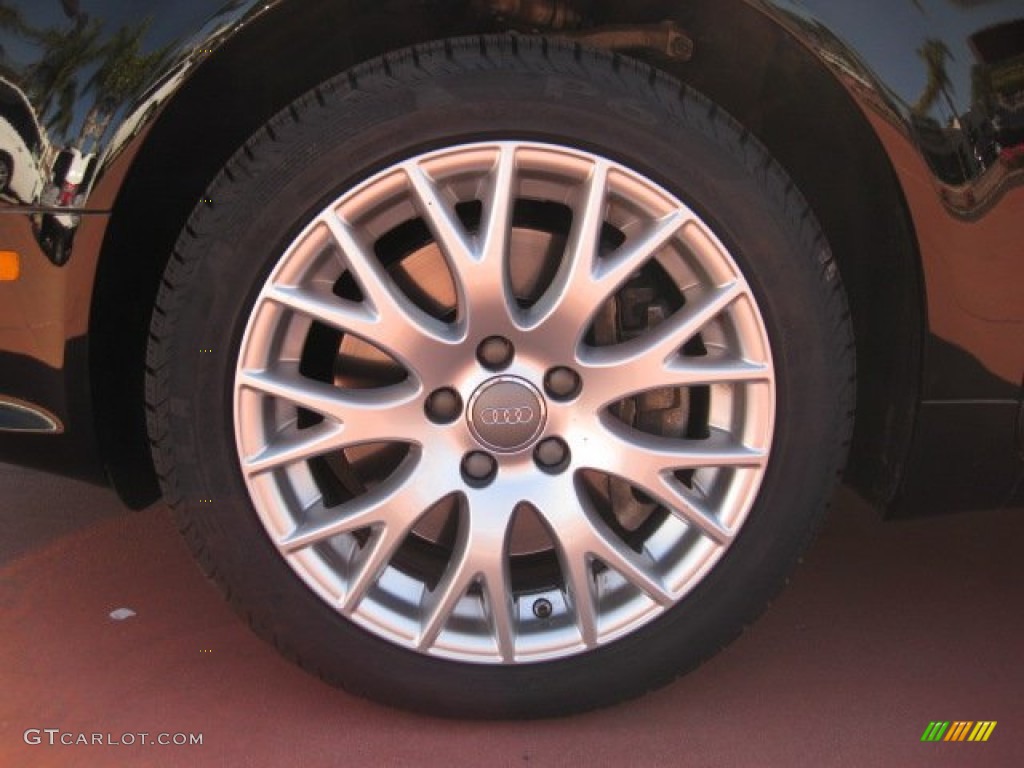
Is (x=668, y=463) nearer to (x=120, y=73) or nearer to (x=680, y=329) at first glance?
(x=680, y=329)

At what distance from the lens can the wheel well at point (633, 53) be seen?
1.85 metres

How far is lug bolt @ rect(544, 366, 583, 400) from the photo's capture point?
1.88 m

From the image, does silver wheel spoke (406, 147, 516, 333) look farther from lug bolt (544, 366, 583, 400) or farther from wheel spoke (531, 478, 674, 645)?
wheel spoke (531, 478, 674, 645)

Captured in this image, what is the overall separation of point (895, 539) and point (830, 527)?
0.49 ft

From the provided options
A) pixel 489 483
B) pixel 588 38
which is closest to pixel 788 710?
pixel 489 483

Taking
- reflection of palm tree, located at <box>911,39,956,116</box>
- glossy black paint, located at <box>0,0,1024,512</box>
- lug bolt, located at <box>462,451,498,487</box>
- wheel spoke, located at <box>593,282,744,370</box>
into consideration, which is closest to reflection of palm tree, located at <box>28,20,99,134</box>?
glossy black paint, located at <box>0,0,1024,512</box>

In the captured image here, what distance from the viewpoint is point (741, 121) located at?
2.04 metres

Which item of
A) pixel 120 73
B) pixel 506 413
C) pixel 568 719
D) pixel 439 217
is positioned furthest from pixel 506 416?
pixel 120 73

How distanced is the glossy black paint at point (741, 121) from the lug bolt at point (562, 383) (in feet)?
1.83

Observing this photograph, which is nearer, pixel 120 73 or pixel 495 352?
pixel 120 73

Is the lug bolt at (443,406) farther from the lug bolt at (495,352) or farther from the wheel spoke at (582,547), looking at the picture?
the wheel spoke at (582,547)

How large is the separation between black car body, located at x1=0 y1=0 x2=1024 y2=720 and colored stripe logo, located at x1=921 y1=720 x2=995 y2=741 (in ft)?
1.24

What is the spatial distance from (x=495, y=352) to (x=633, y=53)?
591 millimetres

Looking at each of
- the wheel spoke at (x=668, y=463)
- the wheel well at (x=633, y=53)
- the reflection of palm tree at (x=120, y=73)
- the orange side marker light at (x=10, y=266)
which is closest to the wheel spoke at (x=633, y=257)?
the wheel spoke at (x=668, y=463)
